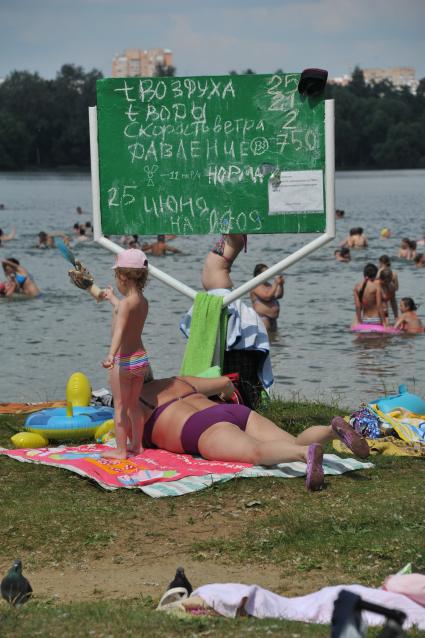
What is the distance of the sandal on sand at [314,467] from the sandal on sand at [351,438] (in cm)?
16

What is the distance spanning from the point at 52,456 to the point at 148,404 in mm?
708

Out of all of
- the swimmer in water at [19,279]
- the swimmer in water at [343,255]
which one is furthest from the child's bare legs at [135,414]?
the swimmer in water at [343,255]

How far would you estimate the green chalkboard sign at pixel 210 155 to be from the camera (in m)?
8.66

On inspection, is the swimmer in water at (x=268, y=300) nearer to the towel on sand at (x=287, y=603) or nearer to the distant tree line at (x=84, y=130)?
the towel on sand at (x=287, y=603)

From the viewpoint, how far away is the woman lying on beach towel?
6734mm

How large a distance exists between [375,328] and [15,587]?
13621 millimetres

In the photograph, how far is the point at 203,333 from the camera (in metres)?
8.73

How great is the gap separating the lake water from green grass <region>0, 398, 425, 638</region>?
5.33 m

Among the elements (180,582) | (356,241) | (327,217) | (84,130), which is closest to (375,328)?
(327,217)

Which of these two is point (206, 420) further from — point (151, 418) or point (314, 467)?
point (314, 467)

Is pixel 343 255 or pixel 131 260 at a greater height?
pixel 131 260

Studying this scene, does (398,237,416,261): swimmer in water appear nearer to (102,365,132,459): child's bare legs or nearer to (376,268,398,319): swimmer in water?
(376,268,398,319): swimmer in water

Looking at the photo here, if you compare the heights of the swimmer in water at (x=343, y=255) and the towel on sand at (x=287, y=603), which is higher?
the towel on sand at (x=287, y=603)

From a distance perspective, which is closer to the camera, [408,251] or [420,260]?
[420,260]
